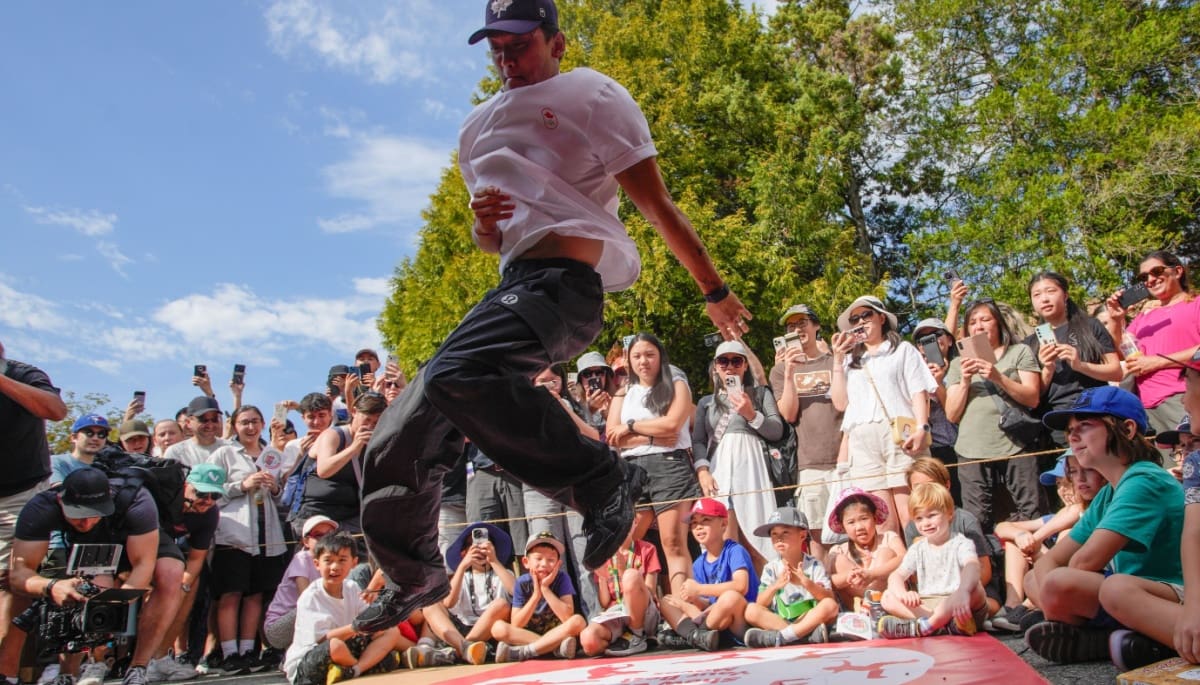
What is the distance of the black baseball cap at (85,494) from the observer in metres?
5.11

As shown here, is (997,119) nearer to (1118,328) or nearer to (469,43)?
(1118,328)

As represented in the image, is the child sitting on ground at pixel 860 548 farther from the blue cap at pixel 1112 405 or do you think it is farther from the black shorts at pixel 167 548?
the black shorts at pixel 167 548

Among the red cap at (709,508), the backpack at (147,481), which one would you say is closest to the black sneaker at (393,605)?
the red cap at (709,508)

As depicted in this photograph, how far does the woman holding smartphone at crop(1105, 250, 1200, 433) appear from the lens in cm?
522

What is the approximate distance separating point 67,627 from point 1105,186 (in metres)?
18.3

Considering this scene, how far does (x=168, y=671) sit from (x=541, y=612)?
114 inches

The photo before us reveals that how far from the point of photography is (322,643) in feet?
17.0

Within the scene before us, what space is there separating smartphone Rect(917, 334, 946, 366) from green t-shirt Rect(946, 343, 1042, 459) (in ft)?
1.70

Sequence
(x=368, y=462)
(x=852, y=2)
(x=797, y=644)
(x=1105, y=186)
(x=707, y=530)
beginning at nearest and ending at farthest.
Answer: (x=368, y=462) → (x=797, y=644) → (x=707, y=530) → (x=1105, y=186) → (x=852, y=2)

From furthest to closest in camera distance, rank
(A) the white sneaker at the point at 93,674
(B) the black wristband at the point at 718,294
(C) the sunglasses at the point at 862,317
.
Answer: (C) the sunglasses at the point at 862,317
(A) the white sneaker at the point at 93,674
(B) the black wristband at the point at 718,294

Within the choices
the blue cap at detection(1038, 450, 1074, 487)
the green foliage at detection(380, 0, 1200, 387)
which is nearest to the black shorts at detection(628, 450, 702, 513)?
the blue cap at detection(1038, 450, 1074, 487)

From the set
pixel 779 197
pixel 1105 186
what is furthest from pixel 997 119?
pixel 779 197

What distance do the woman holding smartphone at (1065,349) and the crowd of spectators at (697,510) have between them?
2 cm

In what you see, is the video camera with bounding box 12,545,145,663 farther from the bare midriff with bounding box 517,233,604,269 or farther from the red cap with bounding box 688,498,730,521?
the bare midriff with bounding box 517,233,604,269
